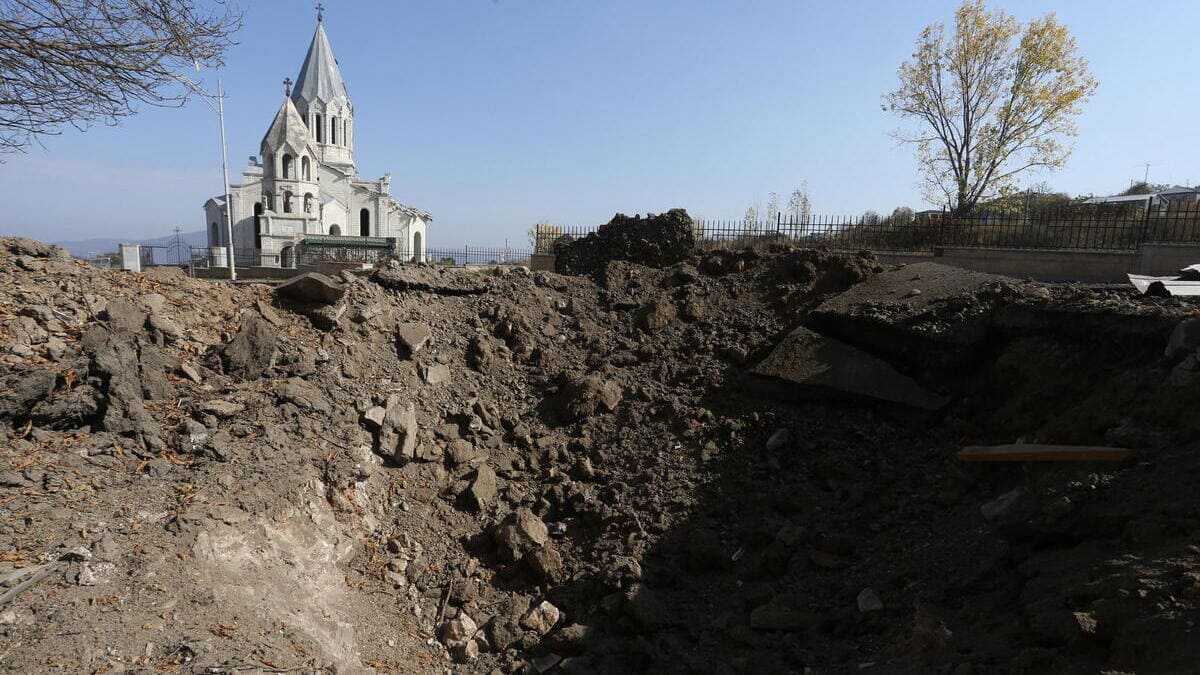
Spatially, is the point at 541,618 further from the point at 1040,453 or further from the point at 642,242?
the point at 642,242

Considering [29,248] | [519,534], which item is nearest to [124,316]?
[29,248]

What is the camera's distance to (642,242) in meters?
9.40

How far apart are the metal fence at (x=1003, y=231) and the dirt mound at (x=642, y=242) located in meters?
5.46

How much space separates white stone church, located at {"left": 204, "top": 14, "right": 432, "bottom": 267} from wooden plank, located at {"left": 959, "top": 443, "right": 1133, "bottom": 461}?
33217 mm

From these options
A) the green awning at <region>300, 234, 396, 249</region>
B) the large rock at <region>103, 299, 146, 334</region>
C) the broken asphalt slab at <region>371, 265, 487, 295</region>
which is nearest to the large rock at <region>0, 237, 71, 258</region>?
the large rock at <region>103, 299, 146, 334</region>

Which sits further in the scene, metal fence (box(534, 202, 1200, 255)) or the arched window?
the arched window


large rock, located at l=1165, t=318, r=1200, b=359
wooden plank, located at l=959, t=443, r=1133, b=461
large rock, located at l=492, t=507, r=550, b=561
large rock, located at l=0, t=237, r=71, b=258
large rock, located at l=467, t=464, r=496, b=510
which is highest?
large rock, located at l=0, t=237, r=71, b=258

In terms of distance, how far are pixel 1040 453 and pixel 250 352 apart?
6.14 meters

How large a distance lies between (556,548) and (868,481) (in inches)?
108

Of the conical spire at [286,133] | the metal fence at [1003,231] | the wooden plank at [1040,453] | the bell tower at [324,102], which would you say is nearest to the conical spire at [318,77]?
the bell tower at [324,102]

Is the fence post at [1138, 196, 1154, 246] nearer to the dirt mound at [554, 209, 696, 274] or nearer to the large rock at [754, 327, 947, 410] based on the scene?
the dirt mound at [554, 209, 696, 274]

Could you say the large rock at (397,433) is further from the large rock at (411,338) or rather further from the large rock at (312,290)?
the large rock at (312,290)

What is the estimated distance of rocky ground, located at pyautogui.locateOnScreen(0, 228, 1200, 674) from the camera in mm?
3133

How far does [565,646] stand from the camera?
4258 mm
